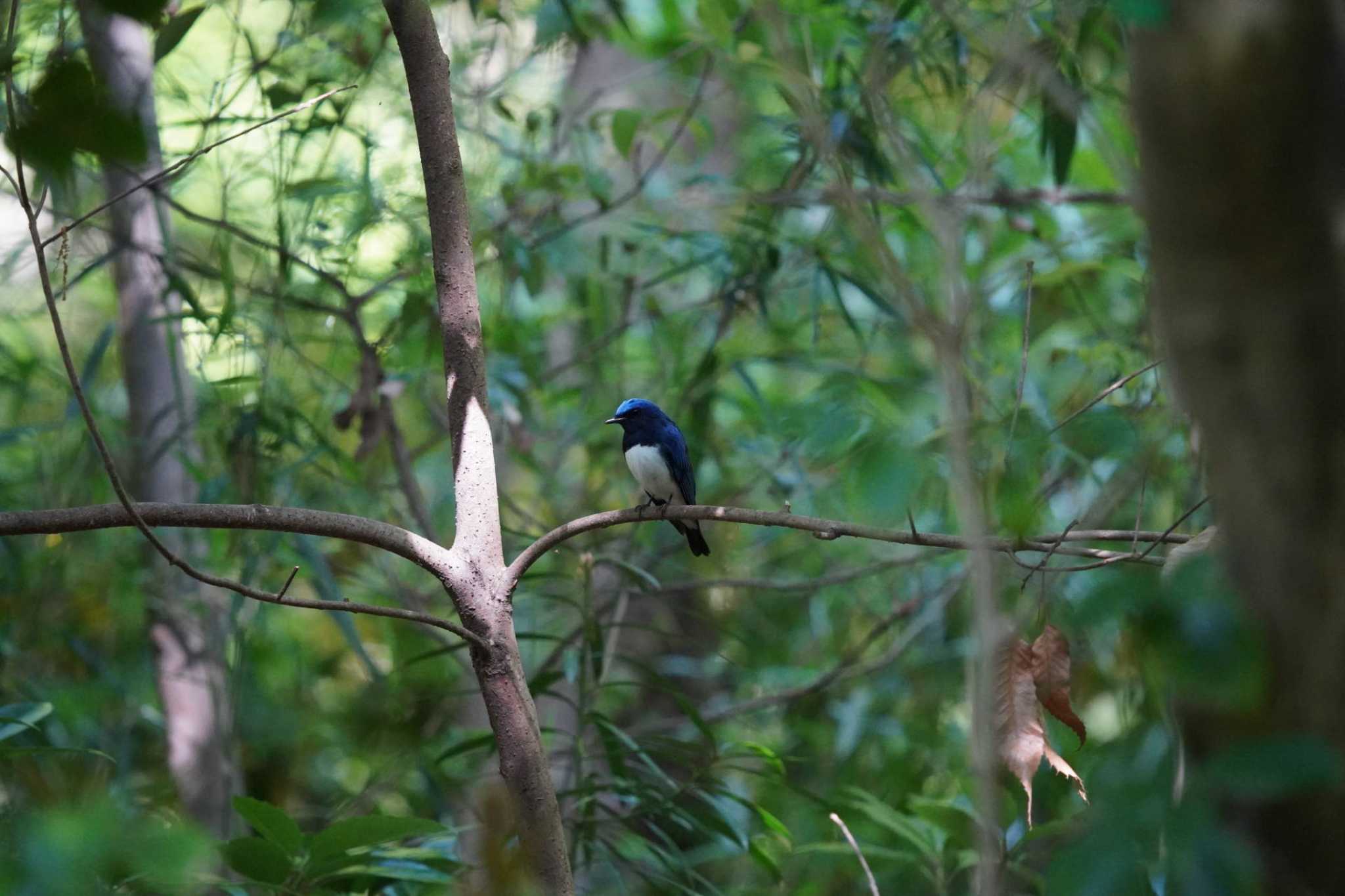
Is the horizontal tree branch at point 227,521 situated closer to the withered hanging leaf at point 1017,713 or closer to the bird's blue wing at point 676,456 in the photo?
the withered hanging leaf at point 1017,713

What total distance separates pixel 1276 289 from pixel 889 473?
3.14 feet

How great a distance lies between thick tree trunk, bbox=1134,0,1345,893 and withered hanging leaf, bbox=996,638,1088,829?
0.98 meters

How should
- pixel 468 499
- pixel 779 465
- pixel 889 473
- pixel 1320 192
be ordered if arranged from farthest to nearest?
pixel 779 465 → pixel 468 499 → pixel 889 473 → pixel 1320 192

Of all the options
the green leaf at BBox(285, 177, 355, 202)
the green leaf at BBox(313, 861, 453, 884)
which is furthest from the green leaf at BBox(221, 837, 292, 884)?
the green leaf at BBox(285, 177, 355, 202)

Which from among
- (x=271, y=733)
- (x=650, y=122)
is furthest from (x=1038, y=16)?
(x=271, y=733)

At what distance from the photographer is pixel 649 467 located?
16.7 ft

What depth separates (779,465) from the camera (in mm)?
5457

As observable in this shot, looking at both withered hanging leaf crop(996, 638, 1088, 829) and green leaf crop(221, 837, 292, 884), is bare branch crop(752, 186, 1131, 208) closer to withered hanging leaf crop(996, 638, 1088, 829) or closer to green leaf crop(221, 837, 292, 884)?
withered hanging leaf crop(996, 638, 1088, 829)

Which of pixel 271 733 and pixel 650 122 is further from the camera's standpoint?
pixel 271 733

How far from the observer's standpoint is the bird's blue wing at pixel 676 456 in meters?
5.12

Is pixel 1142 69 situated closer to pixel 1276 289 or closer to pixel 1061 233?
pixel 1276 289

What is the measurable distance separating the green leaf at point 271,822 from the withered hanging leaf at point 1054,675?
154 centimetres

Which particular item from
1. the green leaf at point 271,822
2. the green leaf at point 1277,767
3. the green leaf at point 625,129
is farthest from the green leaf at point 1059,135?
the green leaf at point 1277,767

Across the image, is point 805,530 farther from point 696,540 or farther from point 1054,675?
point 696,540
